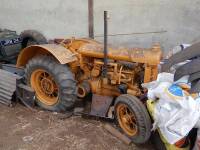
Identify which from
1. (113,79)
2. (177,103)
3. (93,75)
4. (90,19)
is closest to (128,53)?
(113,79)

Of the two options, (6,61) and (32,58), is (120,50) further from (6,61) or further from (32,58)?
(6,61)

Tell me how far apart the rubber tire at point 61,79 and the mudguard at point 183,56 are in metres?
1.24

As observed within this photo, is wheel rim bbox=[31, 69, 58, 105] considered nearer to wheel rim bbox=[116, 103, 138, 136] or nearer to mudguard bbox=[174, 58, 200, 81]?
wheel rim bbox=[116, 103, 138, 136]

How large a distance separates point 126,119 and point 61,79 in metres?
1.04

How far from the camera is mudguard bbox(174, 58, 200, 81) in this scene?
137 inches

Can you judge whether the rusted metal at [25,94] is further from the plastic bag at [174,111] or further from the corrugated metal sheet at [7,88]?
the plastic bag at [174,111]

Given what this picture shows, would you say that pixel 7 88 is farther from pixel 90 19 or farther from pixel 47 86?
pixel 90 19

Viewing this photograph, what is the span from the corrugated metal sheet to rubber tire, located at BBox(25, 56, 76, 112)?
0.49 m

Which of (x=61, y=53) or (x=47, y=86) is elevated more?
(x=61, y=53)

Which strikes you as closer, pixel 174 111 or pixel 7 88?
pixel 174 111

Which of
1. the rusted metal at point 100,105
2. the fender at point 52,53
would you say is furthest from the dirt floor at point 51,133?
the fender at point 52,53

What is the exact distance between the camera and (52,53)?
4215mm

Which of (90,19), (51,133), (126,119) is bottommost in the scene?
(51,133)

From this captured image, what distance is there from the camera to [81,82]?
178 inches
